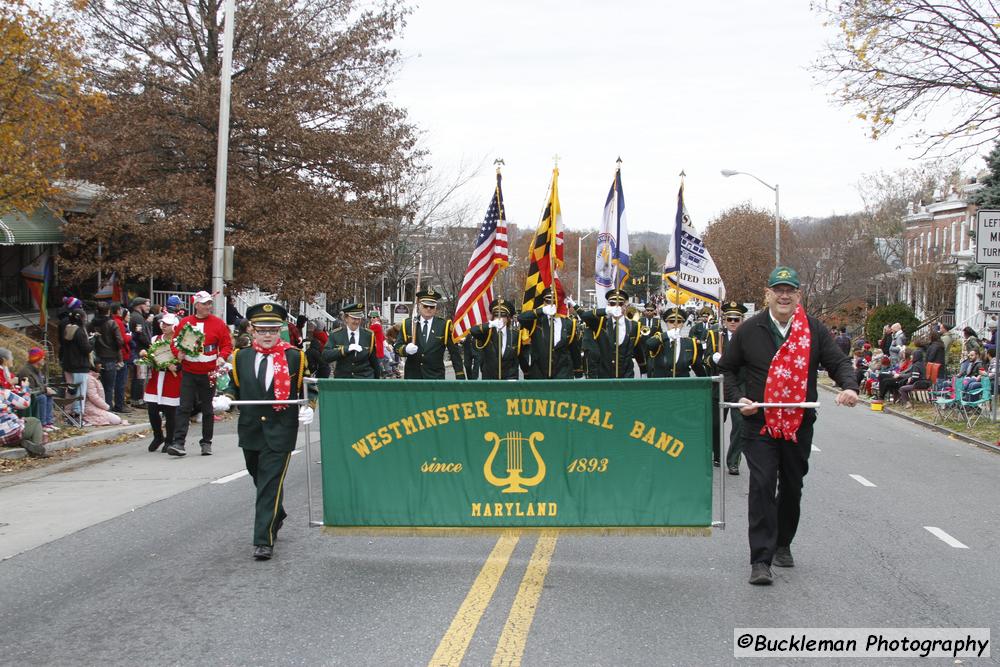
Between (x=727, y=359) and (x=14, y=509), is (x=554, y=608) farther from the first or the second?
(x=14, y=509)

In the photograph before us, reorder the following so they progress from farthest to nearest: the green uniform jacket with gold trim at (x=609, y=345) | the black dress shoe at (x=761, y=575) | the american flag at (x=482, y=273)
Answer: the green uniform jacket with gold trim at (x=609, y=345)
the american flag at (x=482, y=273)
the black dress shoe at (x=761, y=575)

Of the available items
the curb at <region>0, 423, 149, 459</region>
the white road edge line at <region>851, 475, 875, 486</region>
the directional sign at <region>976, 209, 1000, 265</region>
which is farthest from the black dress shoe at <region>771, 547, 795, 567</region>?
the directional sign at <region>976, 209, 1000, 265</region>

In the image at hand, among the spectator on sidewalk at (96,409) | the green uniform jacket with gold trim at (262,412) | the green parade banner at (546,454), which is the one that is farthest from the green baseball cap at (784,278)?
the spectator on sidewalk at (96,409)

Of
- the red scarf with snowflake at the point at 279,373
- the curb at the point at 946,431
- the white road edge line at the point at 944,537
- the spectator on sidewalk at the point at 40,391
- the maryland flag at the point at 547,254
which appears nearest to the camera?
the red scarf with snowflake at the point at 279,373

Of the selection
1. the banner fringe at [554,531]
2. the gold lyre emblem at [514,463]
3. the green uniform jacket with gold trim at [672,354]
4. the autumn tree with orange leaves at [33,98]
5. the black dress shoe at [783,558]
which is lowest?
the black dress shoe at [783,558]

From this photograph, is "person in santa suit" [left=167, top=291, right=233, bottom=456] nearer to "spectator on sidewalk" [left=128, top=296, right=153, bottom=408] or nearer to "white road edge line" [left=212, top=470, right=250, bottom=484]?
"white road edge line" [left=212, top=470, right=250, bottom=484]

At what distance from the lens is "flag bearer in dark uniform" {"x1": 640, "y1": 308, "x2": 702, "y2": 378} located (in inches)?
472

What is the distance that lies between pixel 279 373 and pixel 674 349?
639 centimetres

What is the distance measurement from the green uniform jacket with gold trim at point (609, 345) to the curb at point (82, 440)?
7.09 metres

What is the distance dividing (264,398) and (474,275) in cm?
495

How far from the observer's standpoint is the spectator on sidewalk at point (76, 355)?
1405 centimetres

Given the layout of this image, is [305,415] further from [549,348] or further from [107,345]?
[107,345]

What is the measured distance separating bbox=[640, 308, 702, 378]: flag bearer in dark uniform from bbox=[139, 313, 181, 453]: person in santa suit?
5983mm

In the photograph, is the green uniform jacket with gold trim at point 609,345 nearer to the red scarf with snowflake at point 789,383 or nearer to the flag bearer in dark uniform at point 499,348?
the flag bearer in dark uniform at point 499,348
